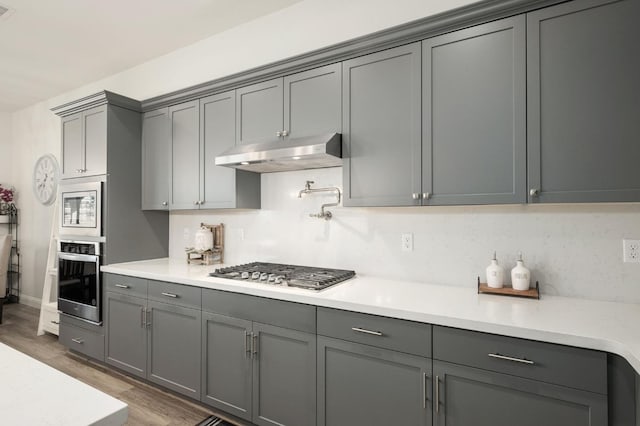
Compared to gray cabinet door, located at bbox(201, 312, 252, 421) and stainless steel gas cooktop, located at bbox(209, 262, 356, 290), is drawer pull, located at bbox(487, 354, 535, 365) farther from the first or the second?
gray cabinet door, located at bbox(201, 312, 252, 421)

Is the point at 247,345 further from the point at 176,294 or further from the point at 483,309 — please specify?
the point at 483,309

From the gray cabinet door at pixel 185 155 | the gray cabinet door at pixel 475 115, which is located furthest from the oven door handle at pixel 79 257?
the gray cabinet door at pixel 475 115

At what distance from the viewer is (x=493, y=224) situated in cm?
214

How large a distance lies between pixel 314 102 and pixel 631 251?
1.97m

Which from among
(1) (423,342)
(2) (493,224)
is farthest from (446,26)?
(1) (423,342)

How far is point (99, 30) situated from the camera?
3.20 m

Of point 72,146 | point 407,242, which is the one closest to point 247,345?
point 407,242

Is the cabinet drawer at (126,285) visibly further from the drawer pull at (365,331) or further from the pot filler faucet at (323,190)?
the drawer pull at (365,331)

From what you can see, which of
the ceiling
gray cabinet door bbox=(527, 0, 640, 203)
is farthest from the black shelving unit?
gray cabinet door bbox=(527, 0, 640, 203)

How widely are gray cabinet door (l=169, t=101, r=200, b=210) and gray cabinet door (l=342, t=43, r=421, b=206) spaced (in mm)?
1432

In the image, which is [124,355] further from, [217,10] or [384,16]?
[384,16]

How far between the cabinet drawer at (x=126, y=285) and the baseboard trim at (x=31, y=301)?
10.3 feet

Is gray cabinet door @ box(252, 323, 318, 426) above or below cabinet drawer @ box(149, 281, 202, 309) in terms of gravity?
below

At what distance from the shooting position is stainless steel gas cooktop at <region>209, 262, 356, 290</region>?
216 cm
